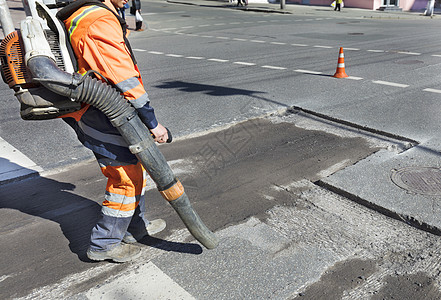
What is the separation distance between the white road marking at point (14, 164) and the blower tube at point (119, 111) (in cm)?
286

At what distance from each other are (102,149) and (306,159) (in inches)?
121

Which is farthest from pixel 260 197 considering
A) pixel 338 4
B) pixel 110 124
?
pixel 338 4

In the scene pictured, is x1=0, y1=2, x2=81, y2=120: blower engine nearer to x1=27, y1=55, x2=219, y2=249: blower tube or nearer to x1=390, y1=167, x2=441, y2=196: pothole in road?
x1=27, y1=55, x2=219, y2=249: blower tube

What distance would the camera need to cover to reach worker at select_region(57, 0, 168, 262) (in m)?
2.81

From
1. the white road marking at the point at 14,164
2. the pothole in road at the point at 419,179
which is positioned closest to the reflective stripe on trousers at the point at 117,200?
the white road marking at the point at 14,164

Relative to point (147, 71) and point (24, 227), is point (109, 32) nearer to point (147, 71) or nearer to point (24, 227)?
point (24, 227)

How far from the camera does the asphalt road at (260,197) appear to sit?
10.6 feet

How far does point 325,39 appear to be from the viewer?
54.4ft

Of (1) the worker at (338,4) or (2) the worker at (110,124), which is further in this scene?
(1) the worker at (338,4)

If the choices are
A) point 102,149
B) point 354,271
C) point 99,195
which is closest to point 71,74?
point 102,149

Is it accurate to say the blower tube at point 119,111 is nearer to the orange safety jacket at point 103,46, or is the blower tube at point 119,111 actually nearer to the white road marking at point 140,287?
the orange safety jacket at point 103,46

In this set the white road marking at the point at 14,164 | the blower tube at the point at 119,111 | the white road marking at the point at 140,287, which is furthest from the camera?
the white road marking at the point at 14,164

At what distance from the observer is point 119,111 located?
2.87m

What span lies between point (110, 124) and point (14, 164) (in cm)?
309
